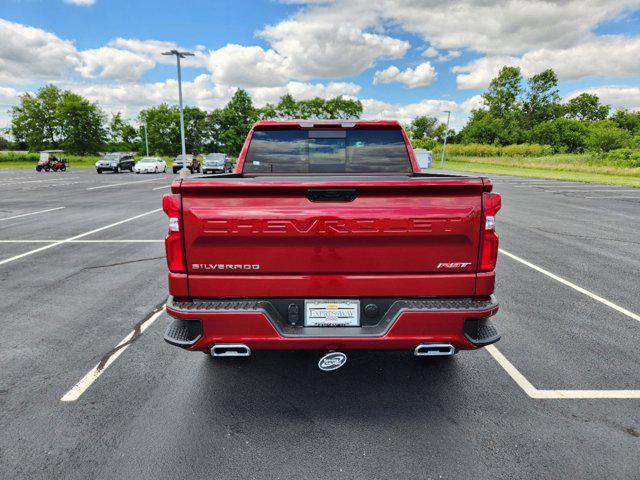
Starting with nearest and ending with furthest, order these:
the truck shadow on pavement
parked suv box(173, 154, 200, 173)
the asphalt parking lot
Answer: the asphalt parking lot, the truck shadow on pavement, parked suv box(173, 154, 200, 173)

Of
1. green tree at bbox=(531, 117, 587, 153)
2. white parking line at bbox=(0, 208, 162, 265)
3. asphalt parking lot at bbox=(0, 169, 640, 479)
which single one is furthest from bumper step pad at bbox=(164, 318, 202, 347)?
green tree at bbox=(531, 117, 587, 153)

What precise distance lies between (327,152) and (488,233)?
2.06m

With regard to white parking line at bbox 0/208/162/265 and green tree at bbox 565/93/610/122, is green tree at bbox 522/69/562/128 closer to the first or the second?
green tree at bbox 565/93/610/122

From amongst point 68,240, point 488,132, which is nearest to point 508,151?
point 488,132

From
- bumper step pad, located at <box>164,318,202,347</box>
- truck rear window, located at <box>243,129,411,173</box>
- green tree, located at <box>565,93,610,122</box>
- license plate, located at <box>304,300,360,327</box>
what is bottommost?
bumper step pad, located at <box>164,318,202,347</box>

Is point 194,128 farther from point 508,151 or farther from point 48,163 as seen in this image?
A: point 508,151

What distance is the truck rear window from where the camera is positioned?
4.24 meters

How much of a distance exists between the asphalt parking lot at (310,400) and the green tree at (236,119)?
82133 mm

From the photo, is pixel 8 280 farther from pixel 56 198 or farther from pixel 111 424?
pixel 56 198

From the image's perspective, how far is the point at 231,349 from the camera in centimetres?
276

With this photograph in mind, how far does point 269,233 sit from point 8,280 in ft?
19.1

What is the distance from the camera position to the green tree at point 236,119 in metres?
83.8

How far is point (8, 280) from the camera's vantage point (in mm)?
6340

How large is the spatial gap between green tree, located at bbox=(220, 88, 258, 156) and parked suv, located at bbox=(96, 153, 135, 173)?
141 feet
